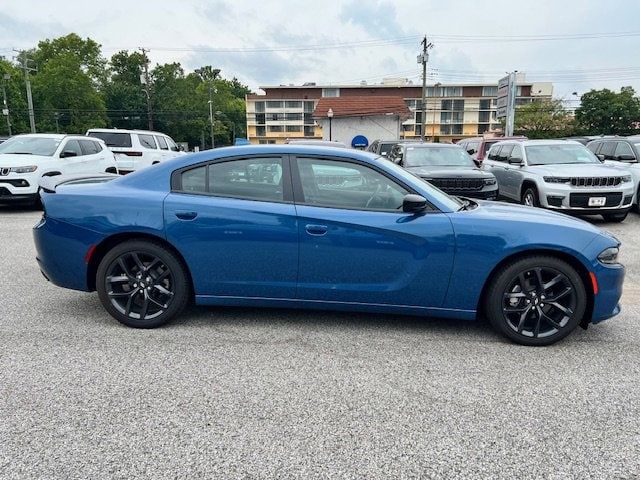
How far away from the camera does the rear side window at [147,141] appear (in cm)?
1603

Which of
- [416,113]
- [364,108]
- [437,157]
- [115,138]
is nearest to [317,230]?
[437,157]

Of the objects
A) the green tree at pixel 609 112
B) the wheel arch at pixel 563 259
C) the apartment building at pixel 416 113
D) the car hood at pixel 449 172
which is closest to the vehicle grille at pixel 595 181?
the car hood at pixel 449 172

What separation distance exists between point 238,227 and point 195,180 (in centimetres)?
59

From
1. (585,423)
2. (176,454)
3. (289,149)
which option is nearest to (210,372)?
(176,454)

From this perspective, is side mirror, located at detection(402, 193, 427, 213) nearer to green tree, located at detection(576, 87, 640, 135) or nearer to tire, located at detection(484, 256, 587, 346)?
tire, located at detection(484, 256, 587, 346)

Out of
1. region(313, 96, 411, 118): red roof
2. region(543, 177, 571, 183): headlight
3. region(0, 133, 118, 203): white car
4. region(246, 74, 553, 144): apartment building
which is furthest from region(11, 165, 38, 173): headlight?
region(246, 74, 553, 144): apartment building

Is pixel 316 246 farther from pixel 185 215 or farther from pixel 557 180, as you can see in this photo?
pixel 557 180

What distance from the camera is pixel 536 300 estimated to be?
3.67m

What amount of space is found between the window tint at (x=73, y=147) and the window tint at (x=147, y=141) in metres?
4.33

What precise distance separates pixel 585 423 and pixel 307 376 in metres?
1.66

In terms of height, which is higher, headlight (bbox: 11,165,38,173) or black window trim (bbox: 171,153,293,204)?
black window trim (bbox: 171,153,293,204)

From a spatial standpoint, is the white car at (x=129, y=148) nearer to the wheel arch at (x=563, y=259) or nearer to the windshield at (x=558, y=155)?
the windshield at (x=558, y=155)

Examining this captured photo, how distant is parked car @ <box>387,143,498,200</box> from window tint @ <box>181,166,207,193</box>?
5825 mm

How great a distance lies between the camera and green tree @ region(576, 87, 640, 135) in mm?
58500
